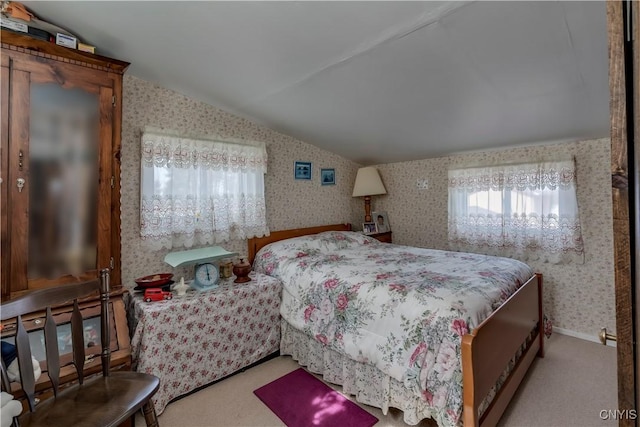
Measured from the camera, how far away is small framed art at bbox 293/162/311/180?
3.45 m

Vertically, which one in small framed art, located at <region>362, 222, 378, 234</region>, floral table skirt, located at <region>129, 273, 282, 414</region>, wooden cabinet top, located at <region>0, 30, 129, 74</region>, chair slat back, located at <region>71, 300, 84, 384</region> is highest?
wooden cabinet top, located at <region>0, 30, 129, 74</region>

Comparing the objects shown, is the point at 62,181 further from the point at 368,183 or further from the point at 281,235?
the point at 368,183

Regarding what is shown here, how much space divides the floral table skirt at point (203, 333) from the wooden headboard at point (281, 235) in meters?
0.52

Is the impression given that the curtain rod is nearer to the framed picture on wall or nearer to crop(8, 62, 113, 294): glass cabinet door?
crop(8, 62, 113, 294): glass cabinet door

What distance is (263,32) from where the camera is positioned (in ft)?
5.58

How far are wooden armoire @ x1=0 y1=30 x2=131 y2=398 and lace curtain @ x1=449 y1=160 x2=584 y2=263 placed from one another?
3280 millimetres

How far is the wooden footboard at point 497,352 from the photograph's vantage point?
1.37m

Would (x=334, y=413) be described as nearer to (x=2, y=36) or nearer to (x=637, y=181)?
(x=637, y=181)

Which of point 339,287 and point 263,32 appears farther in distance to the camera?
point 339,287

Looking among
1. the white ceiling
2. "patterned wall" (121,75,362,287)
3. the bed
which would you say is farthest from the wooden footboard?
"patterned wall" (121,75,362,287)

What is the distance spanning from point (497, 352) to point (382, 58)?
1.88 metres

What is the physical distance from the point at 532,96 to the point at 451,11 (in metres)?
1.09

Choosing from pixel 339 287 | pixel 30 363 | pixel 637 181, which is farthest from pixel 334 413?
pixel 637 181

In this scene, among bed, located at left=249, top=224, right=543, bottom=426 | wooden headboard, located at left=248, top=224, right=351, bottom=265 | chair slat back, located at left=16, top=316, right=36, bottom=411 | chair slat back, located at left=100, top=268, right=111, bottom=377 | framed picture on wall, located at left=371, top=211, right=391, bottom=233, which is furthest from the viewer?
framed picture on wall, located at left=371, top=211, right=391, bottom=233
